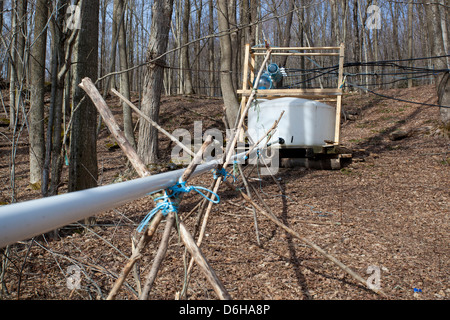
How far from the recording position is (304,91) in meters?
7.46

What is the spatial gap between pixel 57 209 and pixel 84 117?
334 cm

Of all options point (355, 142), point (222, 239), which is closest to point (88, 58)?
point (222, 239)

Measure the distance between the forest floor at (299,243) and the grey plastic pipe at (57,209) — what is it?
143cm

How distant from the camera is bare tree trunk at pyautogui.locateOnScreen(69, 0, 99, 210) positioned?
4.24 m

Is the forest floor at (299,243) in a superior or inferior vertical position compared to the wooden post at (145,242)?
inferior

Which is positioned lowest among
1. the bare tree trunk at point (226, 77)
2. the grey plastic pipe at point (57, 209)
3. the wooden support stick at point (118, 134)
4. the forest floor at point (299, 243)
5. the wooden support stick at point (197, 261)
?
the forest floor at point (299, 243)

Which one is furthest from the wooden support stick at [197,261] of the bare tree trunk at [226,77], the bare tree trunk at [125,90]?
the bare tree trunk at [125,90]

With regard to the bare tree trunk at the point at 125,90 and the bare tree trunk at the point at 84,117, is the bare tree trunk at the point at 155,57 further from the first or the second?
the bare tree trunk at the point at 84,117

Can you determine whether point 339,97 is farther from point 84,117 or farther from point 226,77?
point 84,117

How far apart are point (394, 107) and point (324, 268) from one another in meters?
13.3

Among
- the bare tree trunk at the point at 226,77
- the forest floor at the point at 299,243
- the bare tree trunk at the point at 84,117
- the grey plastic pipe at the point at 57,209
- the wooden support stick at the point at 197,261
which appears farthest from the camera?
the bare tree trunk at the point at 226,77

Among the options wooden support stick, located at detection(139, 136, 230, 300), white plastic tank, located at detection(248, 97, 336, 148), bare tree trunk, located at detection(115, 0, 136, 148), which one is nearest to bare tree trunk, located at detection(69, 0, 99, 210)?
wooden support stick, located at detection(139, 136, 230, 300)

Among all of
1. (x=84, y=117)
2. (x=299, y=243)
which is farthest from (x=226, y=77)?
(x=299, y=243)

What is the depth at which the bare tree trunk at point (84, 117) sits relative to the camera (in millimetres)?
4242
